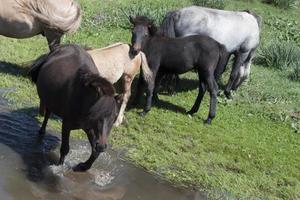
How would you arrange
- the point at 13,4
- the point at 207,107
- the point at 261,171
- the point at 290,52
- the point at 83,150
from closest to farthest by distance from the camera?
1. the point at 83,150
2. the point at 261,171
3. the point at 13,4
4. the point at 207,107
5. the point at 290,52

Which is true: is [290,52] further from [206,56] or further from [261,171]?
[261,171]

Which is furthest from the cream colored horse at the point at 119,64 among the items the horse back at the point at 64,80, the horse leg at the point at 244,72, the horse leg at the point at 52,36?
the horse leg at the point at 244,72

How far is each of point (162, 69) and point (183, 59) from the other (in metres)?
0.43

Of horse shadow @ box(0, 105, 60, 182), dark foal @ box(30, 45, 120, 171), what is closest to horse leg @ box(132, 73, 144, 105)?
horse shadow @ box(0, 105, 60, 182)

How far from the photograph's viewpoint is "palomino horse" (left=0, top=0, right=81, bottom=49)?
998 cm

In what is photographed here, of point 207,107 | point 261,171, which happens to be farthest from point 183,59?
point 261,171

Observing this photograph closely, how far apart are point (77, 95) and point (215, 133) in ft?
11.2

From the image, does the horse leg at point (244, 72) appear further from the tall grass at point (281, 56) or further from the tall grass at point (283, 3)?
the tall grass at point (283, 3)

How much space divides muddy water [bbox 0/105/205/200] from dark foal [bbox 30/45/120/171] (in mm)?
253

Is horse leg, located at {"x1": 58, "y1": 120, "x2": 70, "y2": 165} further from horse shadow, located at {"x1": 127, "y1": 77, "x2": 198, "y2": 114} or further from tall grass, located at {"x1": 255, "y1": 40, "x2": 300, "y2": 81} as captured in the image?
tall grass, located at {"x1": 255, "y1": 40, "x2": 300, "y2": 81}

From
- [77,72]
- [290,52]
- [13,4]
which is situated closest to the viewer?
[77,72]

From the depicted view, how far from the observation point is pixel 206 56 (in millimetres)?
9820

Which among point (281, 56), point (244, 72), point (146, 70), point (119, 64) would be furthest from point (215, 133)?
point (281, 56)

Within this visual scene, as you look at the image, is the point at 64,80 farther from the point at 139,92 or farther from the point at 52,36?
the point at 52,36
